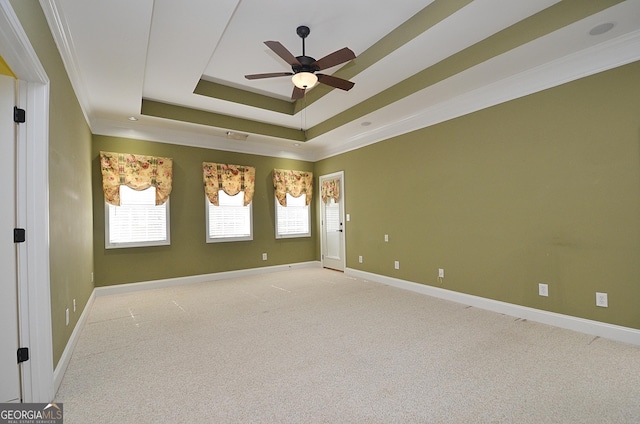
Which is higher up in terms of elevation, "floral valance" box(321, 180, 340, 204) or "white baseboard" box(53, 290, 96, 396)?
"floral valance" box(321, 180, 340, 204)

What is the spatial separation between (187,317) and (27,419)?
1849mm

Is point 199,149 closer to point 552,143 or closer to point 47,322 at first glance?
point 47,322

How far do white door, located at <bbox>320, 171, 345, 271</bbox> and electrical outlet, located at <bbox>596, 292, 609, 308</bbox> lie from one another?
4096mm

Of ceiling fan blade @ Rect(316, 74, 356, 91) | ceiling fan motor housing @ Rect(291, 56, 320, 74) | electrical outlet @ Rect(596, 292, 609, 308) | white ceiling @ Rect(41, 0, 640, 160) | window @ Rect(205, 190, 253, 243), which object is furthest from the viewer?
window @ Rect(205, 190, 253, 243)

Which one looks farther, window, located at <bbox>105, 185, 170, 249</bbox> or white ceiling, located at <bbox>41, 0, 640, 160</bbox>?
window, located at <bbox>105, 185, 170, 249</bbox>

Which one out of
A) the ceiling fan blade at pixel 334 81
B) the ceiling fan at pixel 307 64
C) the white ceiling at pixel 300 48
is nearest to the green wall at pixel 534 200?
the white ceiling at pixel 300 48

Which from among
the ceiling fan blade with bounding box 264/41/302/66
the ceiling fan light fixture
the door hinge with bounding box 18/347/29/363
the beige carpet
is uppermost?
the ceiling fan blade with bounding box 264/41/302/66

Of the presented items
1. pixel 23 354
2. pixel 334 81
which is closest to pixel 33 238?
pixel 23 354

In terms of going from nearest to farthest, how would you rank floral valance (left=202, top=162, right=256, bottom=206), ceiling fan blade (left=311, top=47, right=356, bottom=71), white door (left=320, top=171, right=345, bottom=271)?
ceiling fan blade (left=311, top=47, right=356, bottom=71) < floral valance (left=202, top=162, right=256, bottom=206) < white door (left=320, top=171, right=345, bottom=271)

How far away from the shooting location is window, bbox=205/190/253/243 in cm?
561

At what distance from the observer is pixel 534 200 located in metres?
3.31

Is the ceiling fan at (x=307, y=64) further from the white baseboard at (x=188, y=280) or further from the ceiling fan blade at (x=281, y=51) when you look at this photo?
the white baseboard at (x=188, y=280)

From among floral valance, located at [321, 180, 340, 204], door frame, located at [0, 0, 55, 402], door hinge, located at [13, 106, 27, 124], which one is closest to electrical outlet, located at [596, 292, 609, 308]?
floral valance, located at [321, 180, 340, 204]

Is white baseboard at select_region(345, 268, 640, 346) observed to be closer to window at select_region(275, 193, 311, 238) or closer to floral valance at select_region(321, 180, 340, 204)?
floral valance at select_region(321, 180, 340, 204)
